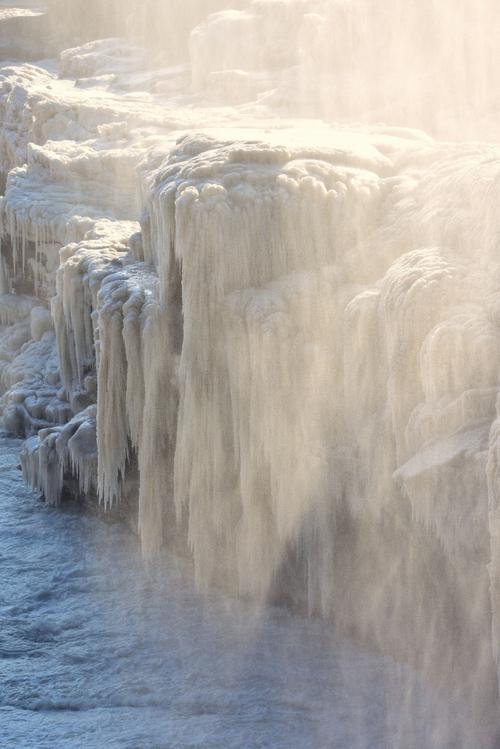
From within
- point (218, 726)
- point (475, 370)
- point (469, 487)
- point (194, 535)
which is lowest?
point (218, 726)

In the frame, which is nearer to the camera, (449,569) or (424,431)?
(424,431)

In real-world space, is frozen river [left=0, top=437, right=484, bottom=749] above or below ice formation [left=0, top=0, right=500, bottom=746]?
below

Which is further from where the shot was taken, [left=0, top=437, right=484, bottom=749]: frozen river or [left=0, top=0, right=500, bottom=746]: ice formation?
[left=0, top=437, right=484, bottom=749]: frozen river

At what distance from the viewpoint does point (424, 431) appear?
26.7ft

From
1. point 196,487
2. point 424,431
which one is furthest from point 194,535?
point 424,431

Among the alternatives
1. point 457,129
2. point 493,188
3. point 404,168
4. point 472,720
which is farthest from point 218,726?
point 457,129

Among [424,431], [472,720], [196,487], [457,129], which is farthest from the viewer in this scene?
[457,129]

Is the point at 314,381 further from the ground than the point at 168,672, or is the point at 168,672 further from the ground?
the point at 314,381

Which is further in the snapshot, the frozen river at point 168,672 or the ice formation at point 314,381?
the frozen river at point 168,672

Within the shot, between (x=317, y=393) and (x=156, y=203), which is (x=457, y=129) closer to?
(x=156, y=203)

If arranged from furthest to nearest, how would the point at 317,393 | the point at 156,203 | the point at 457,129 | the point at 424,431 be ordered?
1. the point at 457,129
2. the point at 156,203
3. the point at 317,393
4. the point at 424,431

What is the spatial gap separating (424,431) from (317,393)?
2139mm

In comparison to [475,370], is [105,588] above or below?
below

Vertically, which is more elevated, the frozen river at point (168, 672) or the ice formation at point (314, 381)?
the ice formation at point (314, 381)
